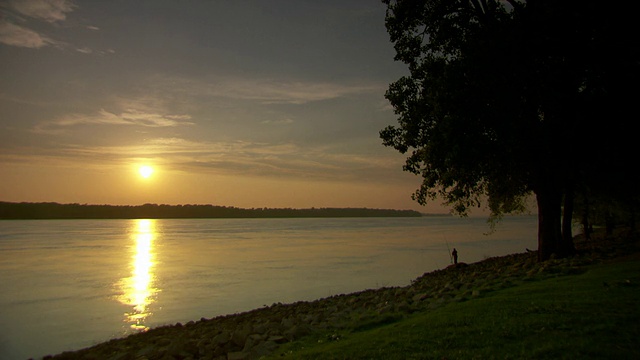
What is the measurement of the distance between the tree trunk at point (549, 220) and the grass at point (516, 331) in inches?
425

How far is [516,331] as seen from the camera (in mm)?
11250

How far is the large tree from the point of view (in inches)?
901

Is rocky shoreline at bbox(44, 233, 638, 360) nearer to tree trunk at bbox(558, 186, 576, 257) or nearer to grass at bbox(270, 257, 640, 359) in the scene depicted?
tree trunk at bbox(558, 186, 576, 257)

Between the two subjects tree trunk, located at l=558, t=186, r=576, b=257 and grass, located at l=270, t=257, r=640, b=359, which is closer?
grass, located at l=270, t=257, r=640, b=359

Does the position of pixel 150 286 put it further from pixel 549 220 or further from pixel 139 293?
pixel 549 220

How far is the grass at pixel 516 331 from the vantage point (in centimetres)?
984

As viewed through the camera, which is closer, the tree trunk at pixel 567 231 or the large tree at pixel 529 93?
the large tree at pixel 529 93

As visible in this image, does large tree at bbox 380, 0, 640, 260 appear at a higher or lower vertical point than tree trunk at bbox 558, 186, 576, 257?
higher

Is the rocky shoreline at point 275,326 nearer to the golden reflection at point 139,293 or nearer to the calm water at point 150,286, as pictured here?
the calm water at point 150,286

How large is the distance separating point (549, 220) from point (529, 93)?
326 inches

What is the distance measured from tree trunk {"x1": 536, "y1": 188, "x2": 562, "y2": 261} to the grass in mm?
10802

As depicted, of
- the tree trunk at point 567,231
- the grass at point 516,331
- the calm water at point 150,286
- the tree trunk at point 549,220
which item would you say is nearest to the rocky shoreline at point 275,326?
the tree trunk at point 567,231

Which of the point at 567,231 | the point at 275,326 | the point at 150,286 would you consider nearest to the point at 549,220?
the point at 567,231

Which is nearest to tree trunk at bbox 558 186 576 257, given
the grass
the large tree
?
the large tree
